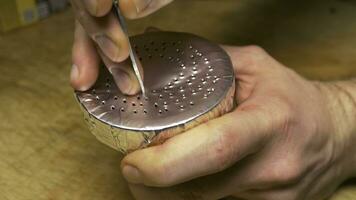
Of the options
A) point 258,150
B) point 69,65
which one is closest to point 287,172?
point 258,150

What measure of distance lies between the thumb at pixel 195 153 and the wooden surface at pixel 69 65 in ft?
0.54

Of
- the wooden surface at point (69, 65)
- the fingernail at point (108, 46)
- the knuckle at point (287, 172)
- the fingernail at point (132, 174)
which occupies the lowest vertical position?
the wooden surface at point (69, 65)

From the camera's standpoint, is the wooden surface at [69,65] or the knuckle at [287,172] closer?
the knuckle at [287,172]

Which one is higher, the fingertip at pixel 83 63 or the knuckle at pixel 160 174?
the fingertip at pixel 83 63

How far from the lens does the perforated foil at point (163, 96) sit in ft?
1.86

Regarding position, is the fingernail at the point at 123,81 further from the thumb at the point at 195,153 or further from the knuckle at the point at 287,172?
the knuckle at the point at 287,172

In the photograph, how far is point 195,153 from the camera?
1.82 feet

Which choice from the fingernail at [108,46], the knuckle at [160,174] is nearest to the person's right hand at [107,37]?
the fingernail at [108,46]

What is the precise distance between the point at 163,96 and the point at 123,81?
48mm

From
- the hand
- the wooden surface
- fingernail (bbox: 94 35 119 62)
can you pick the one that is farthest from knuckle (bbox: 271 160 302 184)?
fingernail (bbox: 94 35 119 62)

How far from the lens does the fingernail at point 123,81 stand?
0.61 m

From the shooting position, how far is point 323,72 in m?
0.91

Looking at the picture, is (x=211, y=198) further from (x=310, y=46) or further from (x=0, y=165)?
(x=310, y=46)

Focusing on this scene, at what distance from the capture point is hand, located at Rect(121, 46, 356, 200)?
560 mm
